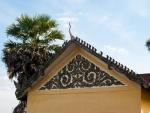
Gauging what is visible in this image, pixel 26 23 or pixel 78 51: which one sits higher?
pixel 26 23

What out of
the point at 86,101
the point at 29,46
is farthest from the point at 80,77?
the point at 29,46

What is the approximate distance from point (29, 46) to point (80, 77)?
798 cm

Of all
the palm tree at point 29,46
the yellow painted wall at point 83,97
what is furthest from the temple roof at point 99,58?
the palm tree at point 29,46

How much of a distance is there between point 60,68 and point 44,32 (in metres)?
7.88

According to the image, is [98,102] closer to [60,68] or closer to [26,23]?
[60,68]

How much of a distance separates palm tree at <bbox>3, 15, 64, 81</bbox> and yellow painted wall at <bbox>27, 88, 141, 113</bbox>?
6.11 metres

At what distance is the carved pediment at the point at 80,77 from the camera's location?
1485cm

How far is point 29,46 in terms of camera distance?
22734 millimetres

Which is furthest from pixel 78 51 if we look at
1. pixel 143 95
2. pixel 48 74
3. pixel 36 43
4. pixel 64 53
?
pixel 36 43

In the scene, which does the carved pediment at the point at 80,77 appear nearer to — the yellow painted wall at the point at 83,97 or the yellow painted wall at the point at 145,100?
the yellow painted wall at the point at 83,97

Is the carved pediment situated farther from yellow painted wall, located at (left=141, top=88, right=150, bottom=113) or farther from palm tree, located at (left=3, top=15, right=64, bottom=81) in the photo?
palm tree, located at (left=3, top=15, right=64, bottom=81)

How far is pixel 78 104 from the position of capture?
1522 centimetres

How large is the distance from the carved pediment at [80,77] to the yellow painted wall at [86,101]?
21 cm

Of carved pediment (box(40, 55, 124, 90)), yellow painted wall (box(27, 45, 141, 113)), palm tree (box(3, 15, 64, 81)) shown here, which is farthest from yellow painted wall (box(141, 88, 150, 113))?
palm tree (box(3, 15, 64, 81))
